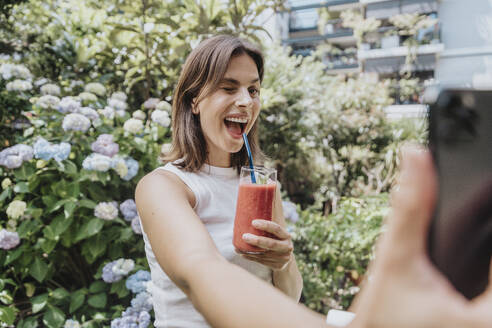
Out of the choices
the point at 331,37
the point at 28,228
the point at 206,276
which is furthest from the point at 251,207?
the point at 331,37

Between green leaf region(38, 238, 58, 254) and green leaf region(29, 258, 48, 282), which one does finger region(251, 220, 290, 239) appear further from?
green leaf region(29, 258, 48, 282)

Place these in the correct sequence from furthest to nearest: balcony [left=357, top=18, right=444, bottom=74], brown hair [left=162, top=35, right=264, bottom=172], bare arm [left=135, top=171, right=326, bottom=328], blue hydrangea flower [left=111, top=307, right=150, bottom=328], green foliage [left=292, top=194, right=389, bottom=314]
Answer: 1. balcony [left=357, top=18, right=444, bottom=74]
2. green foliage [left=292, top=194, right=389, bottom=314]
3. blue hydrangea flower [left=111, top=307, right=150, bottom=328]
4. brown hair [left=162, top=35, right=264, bottom=172]
5. bare arm [left=135, top=171, right=326, bottom=328]

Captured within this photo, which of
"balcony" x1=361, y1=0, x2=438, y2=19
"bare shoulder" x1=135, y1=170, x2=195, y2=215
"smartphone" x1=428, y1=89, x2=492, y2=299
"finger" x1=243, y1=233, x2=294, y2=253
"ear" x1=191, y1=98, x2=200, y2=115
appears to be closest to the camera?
"smartphone" x1=428, y1=89, x2=492, y2=299

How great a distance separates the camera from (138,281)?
1.93 m

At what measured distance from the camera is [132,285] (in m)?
1.91

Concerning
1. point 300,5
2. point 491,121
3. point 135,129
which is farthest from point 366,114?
point 300,5

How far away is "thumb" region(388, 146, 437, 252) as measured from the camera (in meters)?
0.26

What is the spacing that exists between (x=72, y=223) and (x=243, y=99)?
54.4 inches

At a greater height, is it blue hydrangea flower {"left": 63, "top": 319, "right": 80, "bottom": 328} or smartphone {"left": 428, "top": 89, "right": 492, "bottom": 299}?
smartphone {"left": 428, "top": 89, "right": 492, "bottom": 299}

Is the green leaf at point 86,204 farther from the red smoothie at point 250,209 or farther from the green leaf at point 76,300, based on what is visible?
the red smoothie at point 250,209

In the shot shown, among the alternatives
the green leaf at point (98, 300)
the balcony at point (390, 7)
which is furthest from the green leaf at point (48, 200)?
the balcony at point (390, 7)

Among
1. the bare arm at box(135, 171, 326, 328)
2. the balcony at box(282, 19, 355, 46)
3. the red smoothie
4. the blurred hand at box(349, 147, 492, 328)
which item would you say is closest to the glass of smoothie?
the red smoothie

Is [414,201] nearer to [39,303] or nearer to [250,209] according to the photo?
[250,209]

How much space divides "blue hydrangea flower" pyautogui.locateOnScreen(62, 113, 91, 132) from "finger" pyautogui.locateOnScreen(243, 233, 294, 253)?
154 cm
